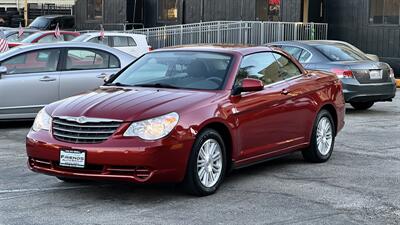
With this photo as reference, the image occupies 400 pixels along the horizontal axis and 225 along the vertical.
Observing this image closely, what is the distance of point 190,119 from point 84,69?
5.65 meters

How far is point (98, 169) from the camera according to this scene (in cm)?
619

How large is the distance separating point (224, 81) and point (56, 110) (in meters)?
1.75

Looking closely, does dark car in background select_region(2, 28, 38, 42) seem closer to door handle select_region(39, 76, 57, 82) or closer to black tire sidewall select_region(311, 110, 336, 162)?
door handle select_region(39, 76, 57, 82)

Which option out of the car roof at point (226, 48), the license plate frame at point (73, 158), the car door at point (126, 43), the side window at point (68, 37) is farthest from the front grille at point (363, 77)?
the side window at point (68, 37)

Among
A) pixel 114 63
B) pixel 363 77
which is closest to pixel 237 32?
pixel 363 77

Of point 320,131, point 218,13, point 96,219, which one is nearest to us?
point 96,219

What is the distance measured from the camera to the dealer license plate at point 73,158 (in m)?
6.16

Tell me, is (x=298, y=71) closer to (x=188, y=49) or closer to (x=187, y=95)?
(x=188, y=49)

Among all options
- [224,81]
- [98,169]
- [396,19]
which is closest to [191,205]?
[98,169]

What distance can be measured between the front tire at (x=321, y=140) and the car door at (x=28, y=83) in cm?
471

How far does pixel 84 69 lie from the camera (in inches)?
456

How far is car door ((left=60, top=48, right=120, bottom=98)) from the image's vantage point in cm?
1124

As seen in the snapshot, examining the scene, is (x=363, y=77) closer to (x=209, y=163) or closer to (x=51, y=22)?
(x=209, y=163)

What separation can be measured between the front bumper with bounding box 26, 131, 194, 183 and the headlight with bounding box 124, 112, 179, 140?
6 centimetres
